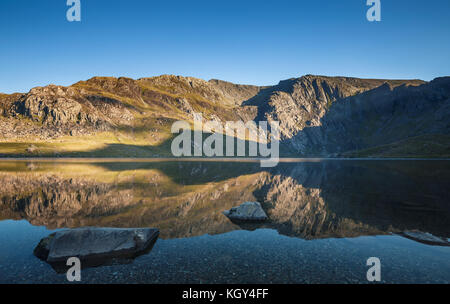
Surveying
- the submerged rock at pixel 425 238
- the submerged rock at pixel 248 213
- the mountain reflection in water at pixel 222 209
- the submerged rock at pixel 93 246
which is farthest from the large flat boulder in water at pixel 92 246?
the submerged rock at pixel 425 238

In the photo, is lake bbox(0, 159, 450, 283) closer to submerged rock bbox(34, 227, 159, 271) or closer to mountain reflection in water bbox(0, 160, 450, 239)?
mountain reflection in water bbox(0, 160, 450, 239)

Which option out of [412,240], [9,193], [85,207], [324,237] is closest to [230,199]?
[324,237]

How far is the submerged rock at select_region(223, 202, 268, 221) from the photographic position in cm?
2603

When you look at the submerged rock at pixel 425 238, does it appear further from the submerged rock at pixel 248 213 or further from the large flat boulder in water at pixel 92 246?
the large flat boulder in water at pixel 92 246

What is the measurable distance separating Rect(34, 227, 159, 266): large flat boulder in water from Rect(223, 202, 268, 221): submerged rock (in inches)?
446

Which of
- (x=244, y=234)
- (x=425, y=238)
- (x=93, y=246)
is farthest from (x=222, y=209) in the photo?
(x=425, y=238)

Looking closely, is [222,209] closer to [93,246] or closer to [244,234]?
[244,234]

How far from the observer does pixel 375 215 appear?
26891mm

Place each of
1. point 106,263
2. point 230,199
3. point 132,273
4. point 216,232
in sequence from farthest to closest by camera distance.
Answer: point 230,199, point 216,232, point 106,263, point 132,273

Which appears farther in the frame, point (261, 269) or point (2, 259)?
point (2, 259)

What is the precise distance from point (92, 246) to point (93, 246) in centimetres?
7

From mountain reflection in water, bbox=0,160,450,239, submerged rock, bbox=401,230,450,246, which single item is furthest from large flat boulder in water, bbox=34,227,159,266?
submerged rock, bbox=401,230,450,246

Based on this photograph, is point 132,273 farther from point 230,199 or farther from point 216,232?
point 230,199
